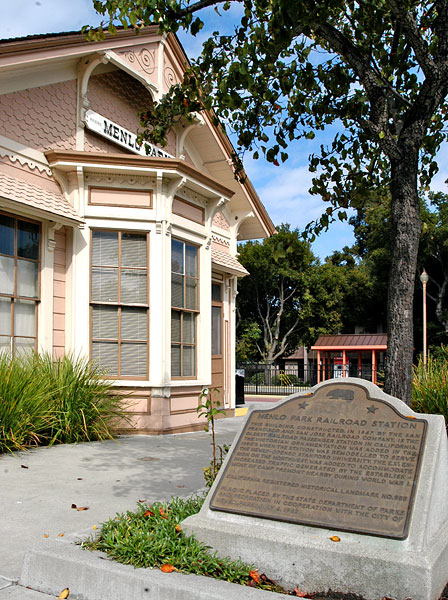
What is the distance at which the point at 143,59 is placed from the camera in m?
11.8

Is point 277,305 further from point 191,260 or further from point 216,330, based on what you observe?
point 191,260

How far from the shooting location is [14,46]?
337 inches

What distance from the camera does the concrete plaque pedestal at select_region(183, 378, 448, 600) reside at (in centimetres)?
335

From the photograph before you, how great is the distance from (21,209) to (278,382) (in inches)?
1181

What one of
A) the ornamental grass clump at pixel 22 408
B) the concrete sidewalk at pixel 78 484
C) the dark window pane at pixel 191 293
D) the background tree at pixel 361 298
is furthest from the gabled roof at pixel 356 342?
the ornamental grass clump at pixel 22 408

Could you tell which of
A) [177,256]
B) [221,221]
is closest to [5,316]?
[177,256]

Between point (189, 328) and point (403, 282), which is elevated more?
point (403, 282)

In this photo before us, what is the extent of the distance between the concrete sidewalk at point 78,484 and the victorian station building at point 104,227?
1.67 meters

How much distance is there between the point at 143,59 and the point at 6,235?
16.2 ft

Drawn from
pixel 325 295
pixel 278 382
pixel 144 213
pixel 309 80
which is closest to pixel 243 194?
pixel 144 213

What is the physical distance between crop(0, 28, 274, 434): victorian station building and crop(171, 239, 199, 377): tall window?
0.11ft

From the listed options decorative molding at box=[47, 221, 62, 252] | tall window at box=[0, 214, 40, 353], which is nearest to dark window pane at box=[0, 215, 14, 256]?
tall window at box=[0, 214, 40, 353]

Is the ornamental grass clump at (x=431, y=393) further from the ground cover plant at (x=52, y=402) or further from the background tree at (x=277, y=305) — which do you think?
the background tree at (x=277, y=305)

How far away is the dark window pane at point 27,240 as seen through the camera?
370 inches
